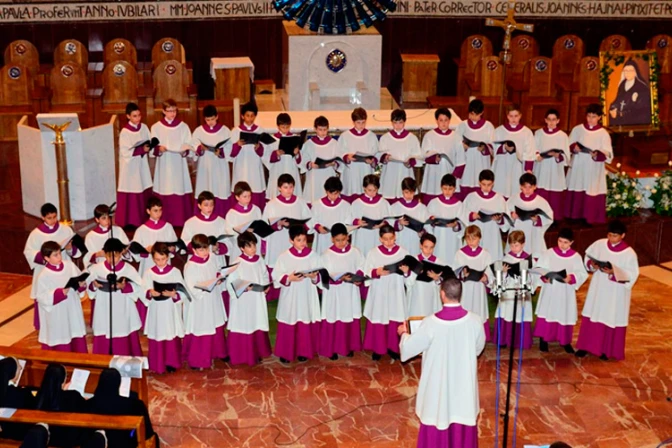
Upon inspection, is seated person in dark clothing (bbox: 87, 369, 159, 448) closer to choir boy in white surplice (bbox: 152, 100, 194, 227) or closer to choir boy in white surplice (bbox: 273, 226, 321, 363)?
choir boy in white surplice (bbox: 273, 226, 321, 363)

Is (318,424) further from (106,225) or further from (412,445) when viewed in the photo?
(106,225)

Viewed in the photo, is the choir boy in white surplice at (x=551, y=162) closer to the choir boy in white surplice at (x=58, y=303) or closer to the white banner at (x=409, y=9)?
the white banner at (x=409, y=9)

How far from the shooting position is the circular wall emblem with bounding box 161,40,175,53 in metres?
16.5

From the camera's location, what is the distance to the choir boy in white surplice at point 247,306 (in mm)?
10000

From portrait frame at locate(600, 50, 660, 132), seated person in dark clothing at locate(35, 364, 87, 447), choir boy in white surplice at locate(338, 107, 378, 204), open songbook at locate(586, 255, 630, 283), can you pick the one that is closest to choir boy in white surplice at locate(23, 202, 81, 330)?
seated person in dark clothing at locate(35, 364, 87, 447)

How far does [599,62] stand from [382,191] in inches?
177

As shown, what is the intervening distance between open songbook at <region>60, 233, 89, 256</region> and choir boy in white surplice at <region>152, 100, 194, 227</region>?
6.02 feet

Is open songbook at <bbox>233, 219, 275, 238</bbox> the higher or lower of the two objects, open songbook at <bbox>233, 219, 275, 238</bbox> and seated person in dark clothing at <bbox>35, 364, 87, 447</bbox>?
the higher

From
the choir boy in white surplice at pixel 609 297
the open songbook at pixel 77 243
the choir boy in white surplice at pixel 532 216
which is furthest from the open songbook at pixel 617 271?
the open songbook at pixel 77 243

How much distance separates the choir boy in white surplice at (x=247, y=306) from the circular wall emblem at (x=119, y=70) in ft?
19.4

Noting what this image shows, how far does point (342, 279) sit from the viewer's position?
9.98 m

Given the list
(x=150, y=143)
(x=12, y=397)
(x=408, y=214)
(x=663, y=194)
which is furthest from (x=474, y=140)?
(x=12, y=397)

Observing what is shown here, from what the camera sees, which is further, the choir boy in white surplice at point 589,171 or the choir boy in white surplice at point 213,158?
the choir boy in white surplice at point 589,171

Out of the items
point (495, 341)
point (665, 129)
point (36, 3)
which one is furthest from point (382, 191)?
point (36, 3)
